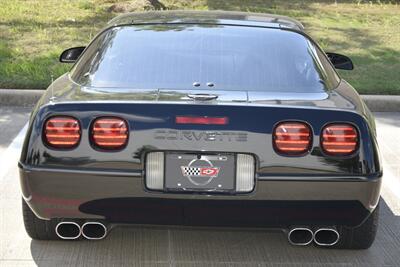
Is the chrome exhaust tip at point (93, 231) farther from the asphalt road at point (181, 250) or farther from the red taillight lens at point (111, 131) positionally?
the red taillight lens at point (111, 131)

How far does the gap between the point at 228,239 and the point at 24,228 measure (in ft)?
4.28

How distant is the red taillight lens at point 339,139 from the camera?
3785 millimetres

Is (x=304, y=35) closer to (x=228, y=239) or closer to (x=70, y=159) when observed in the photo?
(x=228, y=239)

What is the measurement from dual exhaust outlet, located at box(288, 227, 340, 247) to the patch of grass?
4.92m

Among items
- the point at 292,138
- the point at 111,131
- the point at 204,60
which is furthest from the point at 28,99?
the point at 292,138

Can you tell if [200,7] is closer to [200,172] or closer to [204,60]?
[204,60]

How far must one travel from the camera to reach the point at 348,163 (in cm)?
381

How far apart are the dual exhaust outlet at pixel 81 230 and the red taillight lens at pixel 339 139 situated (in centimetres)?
126

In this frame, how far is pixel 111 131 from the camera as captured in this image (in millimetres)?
3750

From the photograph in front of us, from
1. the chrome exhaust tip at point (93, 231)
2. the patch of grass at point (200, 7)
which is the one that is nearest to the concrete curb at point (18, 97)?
the patch of grass at point (200, 7)

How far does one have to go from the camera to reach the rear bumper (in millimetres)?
3758

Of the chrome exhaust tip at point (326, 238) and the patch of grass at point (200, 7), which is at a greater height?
the chrome exhaust tip at point (326, 238)

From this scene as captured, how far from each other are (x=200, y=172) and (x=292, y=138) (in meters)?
0.50

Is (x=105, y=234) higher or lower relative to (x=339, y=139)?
lower
